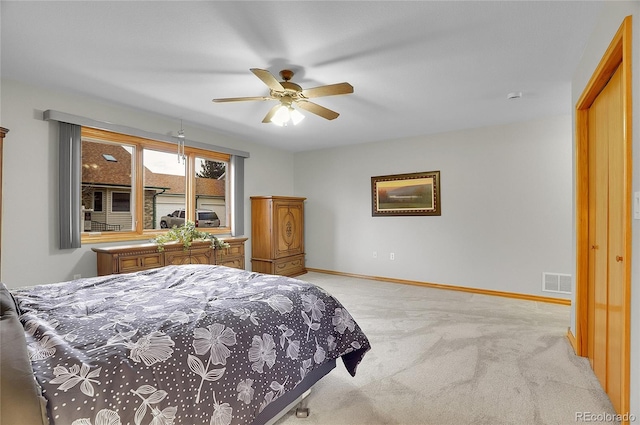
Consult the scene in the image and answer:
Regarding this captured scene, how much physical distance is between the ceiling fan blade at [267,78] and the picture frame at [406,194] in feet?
10.4

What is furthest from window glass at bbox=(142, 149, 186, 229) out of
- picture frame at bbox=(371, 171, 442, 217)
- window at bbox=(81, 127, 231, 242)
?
picture frame at bbox=(371, 171, 442, 217)

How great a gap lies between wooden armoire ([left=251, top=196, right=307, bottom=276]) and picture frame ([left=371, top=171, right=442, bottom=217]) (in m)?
1.51

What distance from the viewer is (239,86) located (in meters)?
3.02

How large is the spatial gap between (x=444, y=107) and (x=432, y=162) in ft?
4.55

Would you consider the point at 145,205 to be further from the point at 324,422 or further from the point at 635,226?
the point at 635,226

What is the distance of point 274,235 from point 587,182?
13.4 ft

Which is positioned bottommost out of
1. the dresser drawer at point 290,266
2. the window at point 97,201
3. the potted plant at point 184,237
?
the dresser drawer at point 290,266

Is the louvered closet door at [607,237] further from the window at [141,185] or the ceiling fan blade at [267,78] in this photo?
the window at [141,185]

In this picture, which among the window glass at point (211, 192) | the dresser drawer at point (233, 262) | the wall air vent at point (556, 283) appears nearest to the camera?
the wall air vent at point (556, 283)

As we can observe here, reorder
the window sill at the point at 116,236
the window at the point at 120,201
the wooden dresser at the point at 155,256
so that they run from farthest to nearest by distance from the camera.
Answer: the window at the point at 120,201 < the window sill at the point at 116,236 < the wooden dresser at the point at 155,256

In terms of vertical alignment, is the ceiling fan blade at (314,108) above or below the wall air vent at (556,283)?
above

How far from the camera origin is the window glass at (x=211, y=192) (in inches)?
188

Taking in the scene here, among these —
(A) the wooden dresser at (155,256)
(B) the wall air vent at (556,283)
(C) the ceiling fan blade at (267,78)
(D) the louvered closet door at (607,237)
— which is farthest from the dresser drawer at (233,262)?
(B) the wall air vent at (556,283)

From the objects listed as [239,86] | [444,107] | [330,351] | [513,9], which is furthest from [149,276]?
[444,107]
